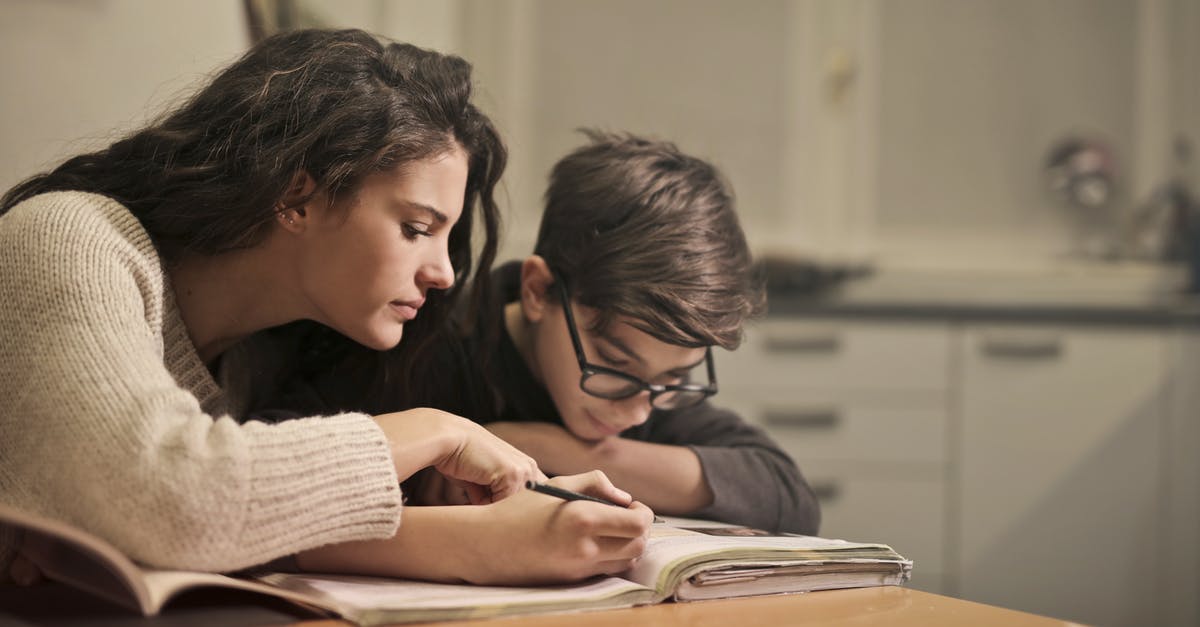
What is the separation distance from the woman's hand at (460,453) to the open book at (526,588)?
0.10 meters

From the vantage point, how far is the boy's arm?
1.11 meters

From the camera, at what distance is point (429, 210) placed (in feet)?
3.06

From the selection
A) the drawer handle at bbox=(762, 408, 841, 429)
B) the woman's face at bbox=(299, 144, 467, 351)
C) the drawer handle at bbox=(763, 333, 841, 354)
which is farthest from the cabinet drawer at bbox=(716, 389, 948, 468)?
the woman's face at bbox=(299, 144, 467, 351)

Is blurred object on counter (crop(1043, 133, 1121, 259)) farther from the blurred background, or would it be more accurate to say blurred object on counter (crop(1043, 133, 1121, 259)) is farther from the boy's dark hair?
the boy's dark hair

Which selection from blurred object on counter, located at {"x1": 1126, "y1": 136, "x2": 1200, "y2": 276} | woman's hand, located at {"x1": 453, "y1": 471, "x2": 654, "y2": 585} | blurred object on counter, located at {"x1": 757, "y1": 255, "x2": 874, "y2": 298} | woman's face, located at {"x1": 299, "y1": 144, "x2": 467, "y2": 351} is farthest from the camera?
blurred object on counter, located at {"x1": 1126, "y1": 136, "x2": 1200, "y2": 276}

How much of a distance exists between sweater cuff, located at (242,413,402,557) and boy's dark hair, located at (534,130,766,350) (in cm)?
38

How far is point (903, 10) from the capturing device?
3145 mm

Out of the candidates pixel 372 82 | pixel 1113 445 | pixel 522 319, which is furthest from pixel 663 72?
pixel 372 82

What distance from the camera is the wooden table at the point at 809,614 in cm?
70

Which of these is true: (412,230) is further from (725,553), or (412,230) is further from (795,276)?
(795,276)

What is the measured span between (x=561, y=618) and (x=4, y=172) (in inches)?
35.2

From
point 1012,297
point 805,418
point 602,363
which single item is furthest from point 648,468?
point 1012,297

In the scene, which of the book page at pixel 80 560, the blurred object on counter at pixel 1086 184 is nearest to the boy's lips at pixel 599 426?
the book page at pixel 80 560

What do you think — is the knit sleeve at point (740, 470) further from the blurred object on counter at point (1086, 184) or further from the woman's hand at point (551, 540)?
the blurred object on counter at point (1086, 184)
